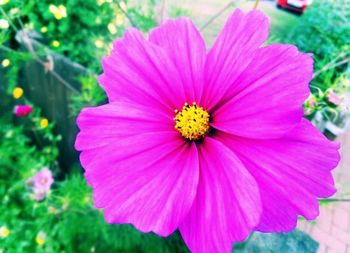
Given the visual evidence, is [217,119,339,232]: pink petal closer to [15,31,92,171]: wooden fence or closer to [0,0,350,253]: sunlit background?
[0,0,350,253]: sunlit background

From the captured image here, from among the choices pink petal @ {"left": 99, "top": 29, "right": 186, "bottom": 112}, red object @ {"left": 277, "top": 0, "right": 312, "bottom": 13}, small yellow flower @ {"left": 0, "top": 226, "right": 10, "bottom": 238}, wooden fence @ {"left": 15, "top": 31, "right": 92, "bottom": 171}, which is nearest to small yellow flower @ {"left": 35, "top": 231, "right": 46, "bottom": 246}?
small yellow flower @ {"left": 0, "top": 226, "right": 10, "bottom": 238}

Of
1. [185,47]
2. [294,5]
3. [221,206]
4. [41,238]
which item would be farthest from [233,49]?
[294,5]

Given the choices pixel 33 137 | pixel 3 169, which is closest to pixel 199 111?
pixel 3 169

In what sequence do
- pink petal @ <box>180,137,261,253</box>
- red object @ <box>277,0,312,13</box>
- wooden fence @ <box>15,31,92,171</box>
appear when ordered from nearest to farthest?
pink petal @ <box>180,137,261,253</box>, wooden fence @ <box>15,31,92,171</box>, red object @ <box>277,0,312,13</box>

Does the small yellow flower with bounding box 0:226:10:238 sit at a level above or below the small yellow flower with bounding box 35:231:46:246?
below

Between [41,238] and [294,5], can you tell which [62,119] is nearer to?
[41,238]

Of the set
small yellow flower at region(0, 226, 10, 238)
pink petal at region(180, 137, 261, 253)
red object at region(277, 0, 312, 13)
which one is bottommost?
small yellow flower at region(0, 226, 10, 238)

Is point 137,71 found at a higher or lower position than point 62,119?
higher
